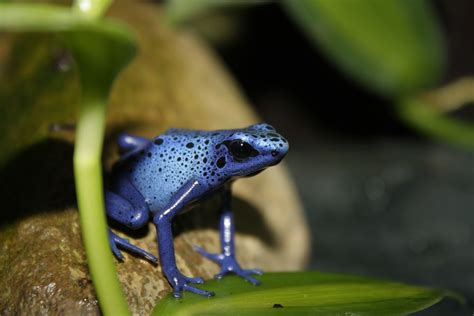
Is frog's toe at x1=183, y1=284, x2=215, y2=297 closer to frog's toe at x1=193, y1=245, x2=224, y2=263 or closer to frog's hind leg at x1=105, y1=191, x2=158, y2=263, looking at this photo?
frog's hind leg at x1=105, y1=191, x2=158, y2=263

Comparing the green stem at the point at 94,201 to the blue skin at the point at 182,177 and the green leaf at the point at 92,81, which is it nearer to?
the green leaf at the point at 92,81

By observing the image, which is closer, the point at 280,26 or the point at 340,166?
the point at 340,166

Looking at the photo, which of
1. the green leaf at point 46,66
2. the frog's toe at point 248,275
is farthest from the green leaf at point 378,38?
the frog's toe at point 248,275

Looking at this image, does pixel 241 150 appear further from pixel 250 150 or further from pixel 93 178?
pixel 93 178

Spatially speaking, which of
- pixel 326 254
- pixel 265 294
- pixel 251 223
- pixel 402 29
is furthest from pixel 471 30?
pixel 265 294

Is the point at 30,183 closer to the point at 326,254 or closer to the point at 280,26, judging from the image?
the point at 326,254

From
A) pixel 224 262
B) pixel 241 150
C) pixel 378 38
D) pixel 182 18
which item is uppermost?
pixel 378 38

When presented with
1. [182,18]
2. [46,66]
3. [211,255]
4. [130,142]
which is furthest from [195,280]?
[182,18]
